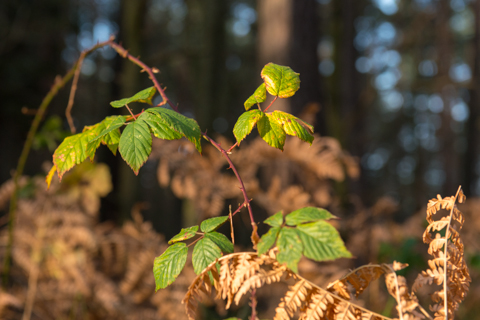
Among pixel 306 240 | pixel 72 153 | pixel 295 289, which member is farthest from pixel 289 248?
pixel 72 153

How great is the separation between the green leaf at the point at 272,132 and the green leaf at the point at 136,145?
22 centimetres

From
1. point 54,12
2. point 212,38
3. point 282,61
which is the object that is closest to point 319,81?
point 282,61

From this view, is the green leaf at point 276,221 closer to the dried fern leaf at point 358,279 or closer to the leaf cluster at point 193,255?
the leaf cluster at point 193,255

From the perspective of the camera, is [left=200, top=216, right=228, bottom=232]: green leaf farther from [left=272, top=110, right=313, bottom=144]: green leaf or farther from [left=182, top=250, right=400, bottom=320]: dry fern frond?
[left=272, top=110, right=313, bottom=144]: green leaf

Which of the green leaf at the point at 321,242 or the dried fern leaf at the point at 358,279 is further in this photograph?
the dried fern leaf at the point at 358,279

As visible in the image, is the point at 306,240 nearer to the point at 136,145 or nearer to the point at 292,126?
the point at 292,126

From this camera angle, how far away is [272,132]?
2.26 feet

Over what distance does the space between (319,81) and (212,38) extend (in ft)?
11.7

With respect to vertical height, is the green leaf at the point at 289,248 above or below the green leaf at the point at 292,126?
below

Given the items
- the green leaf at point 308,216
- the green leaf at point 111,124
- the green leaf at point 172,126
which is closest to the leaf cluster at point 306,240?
the green leaf at point 308,216

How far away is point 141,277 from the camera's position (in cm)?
224

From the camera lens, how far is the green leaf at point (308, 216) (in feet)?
1.96

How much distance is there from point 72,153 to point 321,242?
529 mm

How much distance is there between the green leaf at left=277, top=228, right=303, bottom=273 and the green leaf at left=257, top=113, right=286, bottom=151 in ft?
0.57
